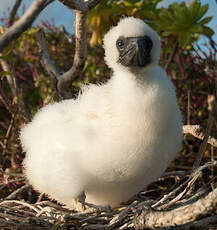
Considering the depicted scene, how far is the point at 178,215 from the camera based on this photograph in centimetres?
130

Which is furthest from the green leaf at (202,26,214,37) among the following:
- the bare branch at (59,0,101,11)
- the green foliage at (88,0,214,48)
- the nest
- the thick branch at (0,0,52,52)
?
the thick branch at (0,0,52,52)

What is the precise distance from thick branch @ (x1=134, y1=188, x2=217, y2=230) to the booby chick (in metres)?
0.35

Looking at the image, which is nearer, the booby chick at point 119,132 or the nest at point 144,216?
the nest at point 144,216

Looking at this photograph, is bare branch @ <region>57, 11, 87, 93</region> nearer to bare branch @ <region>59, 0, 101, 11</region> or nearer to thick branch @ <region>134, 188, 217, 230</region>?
bare branch @ <region>59, 0, 101, 11</region>

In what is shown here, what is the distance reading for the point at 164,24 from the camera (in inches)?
113

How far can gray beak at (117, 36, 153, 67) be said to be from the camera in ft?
5.70

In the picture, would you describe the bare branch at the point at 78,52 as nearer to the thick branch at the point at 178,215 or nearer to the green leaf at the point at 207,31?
the green leaf at the point at 207,31

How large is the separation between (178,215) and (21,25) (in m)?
0.91

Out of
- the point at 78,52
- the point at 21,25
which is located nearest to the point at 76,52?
the point at 78,52

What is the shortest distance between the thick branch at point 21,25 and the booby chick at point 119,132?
3.16 ft

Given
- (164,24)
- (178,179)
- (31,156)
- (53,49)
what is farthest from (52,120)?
(53,49)

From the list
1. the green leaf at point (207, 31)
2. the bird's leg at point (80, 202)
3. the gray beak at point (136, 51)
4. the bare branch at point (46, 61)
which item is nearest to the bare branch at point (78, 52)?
the bare branch at point (46, 61)

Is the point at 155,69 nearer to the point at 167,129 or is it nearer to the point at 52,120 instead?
the point at 167,129

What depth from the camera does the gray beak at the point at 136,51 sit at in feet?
5.70
